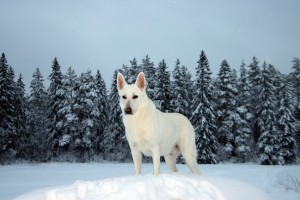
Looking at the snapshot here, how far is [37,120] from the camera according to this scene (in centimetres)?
4678

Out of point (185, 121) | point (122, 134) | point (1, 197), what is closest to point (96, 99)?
point (122, 134)

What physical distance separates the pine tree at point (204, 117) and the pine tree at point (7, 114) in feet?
64.6

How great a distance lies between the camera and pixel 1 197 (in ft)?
44.4

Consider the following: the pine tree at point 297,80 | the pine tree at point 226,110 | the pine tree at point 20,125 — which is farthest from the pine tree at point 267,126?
the pine tree at point 20,125

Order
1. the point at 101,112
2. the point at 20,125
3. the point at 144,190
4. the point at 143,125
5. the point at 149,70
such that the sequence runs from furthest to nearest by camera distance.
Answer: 1. the point at 149,70
2. the point at 101,112
3. the point at 20,125
4. the point at 143,125
5. the point at 144,190

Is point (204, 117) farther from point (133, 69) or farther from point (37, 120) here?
point (37, 120)

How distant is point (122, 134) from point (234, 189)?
123ft

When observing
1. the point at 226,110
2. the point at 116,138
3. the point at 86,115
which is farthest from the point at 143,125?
the point at 86,115

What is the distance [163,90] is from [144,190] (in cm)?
3558

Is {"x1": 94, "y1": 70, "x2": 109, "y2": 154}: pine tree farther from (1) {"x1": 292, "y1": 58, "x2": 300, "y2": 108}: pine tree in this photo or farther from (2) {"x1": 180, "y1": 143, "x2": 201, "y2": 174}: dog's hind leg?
(2) {"x1": 180, "y1": 143, "x2": 201, "y2": 174}: dog's hind leg

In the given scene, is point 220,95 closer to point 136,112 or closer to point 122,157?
point 122,157

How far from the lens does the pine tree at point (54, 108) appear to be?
43.3 metres

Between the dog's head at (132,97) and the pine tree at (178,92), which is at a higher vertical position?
the pine tree at (178,92)

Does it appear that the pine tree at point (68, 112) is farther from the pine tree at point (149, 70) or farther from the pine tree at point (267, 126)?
the pine tree at point (267, 126)
